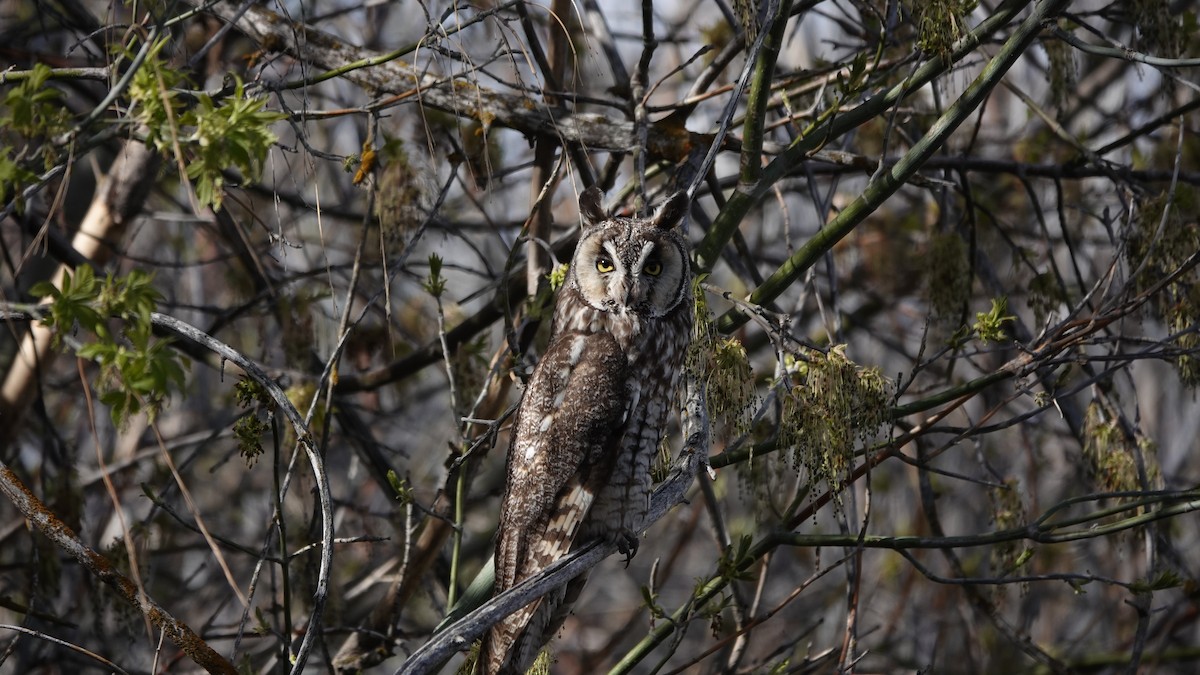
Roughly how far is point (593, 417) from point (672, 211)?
2.17ft

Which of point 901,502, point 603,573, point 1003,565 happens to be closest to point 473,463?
point 1003,565

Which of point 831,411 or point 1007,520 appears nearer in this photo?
point 831,411

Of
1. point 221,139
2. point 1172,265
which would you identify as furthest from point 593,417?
point 1172,265

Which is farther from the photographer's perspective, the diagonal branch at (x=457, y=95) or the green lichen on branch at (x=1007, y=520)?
the diagonal branch at (x=457, y=95)

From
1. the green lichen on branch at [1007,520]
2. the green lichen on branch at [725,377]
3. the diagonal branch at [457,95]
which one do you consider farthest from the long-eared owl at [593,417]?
the green lichen on branch at [1007,520]

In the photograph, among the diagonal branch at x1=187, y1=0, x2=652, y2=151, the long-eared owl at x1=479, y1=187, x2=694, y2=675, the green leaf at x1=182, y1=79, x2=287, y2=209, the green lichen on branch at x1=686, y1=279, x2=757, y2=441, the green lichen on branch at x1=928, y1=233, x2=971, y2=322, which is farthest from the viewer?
the green lichen on branch at x1=928, y1=233, x2=971, y2=322

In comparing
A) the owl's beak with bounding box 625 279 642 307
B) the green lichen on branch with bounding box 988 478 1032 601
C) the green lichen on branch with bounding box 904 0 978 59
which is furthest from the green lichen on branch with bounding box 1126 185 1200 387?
the owl's beak with bounding box 625 279 642 307

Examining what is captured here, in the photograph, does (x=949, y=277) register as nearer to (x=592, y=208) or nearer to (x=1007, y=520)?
(x=1007, y=520)

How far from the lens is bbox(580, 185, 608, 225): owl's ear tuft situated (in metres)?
3.15

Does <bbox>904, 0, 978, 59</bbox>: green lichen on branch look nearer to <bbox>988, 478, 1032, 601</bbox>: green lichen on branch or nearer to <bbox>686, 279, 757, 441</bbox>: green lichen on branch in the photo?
<bbox>686, 279, 757, 441</bbox>: green lichen on branch

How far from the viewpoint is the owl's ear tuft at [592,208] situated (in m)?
3.15

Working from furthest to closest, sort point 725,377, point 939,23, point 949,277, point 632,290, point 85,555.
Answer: point 949,277, point 632,290, point 939,23, point 725,377, point 85,555

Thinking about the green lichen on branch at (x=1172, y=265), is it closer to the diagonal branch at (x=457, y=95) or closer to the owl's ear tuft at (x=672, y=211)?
A: the owl's ear tuft at (x=672, y=211)

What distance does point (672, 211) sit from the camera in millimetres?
3008
